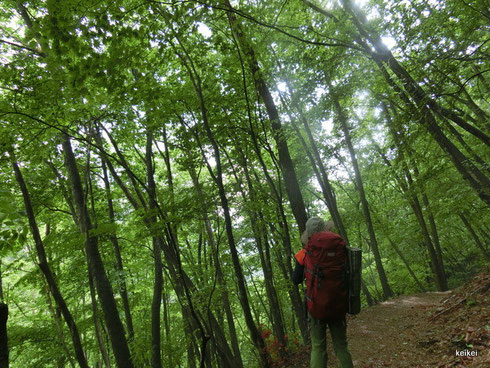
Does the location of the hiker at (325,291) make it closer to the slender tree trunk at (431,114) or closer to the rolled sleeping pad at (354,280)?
the rolled sleeping pad at (354,280)

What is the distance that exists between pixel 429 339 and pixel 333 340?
2.26 m

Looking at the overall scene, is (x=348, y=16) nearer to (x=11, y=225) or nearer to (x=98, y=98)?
(x=98, y=98)

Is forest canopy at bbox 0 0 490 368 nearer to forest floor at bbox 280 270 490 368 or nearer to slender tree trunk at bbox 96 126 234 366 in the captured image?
slender tree trunk at bbox 96 126 234 366

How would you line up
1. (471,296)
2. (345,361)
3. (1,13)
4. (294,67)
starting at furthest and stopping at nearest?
1. (294,67)
2. (1,13)
3. (471,296)
4. (345,361)

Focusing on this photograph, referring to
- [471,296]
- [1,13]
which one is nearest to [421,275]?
[471,296]

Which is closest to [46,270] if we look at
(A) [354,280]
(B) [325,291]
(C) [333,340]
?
(B) [325,291]

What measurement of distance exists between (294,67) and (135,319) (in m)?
15.7

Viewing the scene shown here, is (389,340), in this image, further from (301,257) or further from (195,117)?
(195,117)

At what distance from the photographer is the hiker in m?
3.00

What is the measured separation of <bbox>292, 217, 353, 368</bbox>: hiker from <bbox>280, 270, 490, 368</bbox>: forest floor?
134 cm

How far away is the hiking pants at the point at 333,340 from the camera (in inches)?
124

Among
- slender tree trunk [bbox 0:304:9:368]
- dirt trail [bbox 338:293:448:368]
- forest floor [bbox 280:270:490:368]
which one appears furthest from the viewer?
dirt trail [bbox 338:293:448:368]

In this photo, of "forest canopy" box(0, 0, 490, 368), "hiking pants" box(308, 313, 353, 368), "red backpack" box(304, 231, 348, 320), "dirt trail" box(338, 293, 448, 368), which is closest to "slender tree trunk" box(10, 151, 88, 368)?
"forest canopy" box(0, 0, 490, 368)

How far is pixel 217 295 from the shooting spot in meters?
5.74
